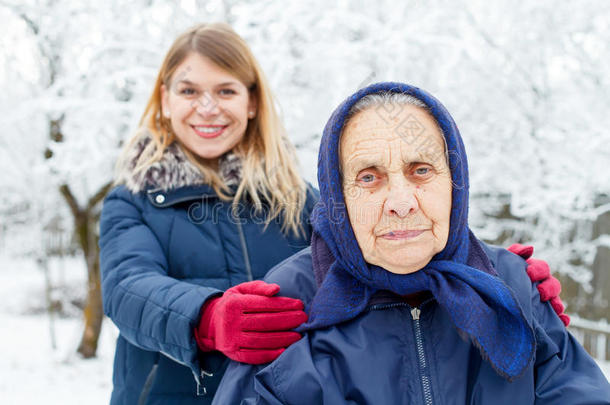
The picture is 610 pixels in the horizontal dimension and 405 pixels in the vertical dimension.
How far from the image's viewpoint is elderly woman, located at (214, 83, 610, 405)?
4.26 ft

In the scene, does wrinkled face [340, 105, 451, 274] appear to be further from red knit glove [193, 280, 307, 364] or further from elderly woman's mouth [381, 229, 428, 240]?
red knit glove [193, 280, 307, 364]

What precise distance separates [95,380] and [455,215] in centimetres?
650

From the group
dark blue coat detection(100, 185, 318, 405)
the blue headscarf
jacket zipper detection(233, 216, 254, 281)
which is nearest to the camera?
the blue headscarf

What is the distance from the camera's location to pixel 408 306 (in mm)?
1397

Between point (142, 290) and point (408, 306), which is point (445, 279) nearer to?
point (408, 306)

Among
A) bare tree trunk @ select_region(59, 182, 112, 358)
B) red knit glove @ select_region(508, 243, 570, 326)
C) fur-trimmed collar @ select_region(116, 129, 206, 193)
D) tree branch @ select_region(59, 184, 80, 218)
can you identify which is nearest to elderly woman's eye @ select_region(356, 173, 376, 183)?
red knit glove @ select_region(508, 243, 570, 326)

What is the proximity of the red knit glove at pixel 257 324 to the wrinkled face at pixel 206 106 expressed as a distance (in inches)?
31.2

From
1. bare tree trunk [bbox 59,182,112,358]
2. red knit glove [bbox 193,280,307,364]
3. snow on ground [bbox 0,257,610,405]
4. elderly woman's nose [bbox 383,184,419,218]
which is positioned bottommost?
snow on ground [bbox 0,257,610,405]

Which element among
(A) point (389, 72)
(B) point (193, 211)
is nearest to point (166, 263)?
(B) point (193, 211)

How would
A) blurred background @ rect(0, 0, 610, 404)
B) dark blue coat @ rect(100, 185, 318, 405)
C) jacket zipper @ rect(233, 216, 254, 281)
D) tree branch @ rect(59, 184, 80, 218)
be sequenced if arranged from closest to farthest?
1. dark blue coat @ rect(100, 185, 318, 405)
2. jacket zipper @ rect(233, 216, 254, 281)
3. blurred background @ rect(0, 0, 610, 404)
4. tree branch @ rect(59, 184, 80, 218)

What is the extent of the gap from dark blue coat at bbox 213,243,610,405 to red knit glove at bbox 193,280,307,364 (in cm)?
4

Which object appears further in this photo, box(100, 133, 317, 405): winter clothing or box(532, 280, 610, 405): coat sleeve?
box(100, 133, 317, 405): winter clothing

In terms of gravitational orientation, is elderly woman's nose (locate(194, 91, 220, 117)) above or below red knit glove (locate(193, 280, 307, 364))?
above

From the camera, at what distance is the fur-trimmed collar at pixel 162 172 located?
194cm
